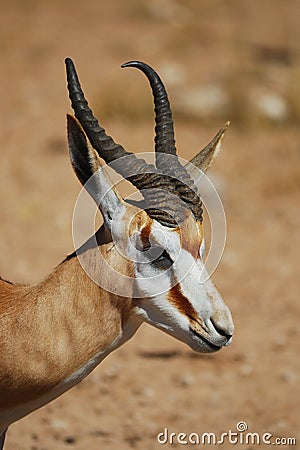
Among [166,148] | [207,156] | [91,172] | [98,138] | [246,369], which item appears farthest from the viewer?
[246,369]

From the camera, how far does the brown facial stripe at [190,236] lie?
446cm

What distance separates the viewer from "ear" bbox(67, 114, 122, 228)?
4.27m

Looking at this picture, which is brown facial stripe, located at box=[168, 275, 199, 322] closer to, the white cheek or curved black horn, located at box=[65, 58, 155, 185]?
the white cheek

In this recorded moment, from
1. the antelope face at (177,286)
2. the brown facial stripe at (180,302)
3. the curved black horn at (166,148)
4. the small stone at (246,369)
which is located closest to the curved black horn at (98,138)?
the curved black horn at (166,148)

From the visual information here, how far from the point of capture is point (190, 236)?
14.7 ft

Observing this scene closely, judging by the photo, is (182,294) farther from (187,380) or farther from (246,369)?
(246,369)

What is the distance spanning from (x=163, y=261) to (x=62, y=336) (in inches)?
25.6

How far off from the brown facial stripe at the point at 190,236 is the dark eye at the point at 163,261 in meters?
0.10

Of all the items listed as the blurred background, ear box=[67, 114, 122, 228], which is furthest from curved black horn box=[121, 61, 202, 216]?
the blurred background

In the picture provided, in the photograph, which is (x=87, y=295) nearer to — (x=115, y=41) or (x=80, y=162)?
(x=80, y=162)

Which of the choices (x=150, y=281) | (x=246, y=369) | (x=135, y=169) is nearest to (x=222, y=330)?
(x=150, y=281)

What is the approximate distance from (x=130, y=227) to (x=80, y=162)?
43 centimetres

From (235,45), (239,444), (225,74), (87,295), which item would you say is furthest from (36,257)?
(235,45)

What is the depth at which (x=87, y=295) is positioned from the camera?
450 cm
